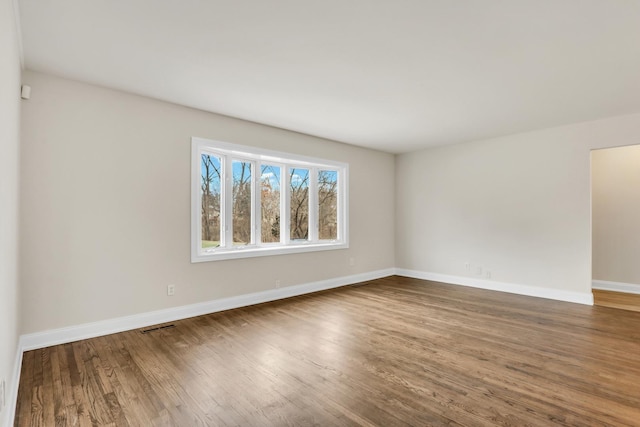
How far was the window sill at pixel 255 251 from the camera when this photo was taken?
385 cm

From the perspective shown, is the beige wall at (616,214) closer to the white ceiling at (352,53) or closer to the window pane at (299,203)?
the white ceiling at (352,53)

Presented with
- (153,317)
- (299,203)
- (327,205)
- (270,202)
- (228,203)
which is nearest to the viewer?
(153,317)


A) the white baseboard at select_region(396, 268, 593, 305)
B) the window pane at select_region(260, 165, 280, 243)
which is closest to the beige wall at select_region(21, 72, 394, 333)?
the window pane at select_region(260, 165, 280, 243)

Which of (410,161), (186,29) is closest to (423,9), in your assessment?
(186,29)

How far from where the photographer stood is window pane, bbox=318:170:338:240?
17.8ft

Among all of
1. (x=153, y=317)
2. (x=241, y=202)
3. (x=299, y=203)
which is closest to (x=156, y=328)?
(x=153, y=317)

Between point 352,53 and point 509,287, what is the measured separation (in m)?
4.44

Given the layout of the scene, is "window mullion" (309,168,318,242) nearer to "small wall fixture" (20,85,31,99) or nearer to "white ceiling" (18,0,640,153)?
"white ceiling" (18,0,640,153)

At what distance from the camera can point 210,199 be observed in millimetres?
4039

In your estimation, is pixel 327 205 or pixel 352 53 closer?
pixel 352 53

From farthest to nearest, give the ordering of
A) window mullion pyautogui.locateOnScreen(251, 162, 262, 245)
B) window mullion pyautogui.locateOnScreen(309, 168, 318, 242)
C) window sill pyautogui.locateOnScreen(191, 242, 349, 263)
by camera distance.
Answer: window mullion pyautogui.locateOnScreen(309, 168, 318, 242)
window mullion pyautogui.locateOnScreen(251, 162, 262, 245)
window sill pyautogui.locateOnScreen(191, 242, 349, 263)

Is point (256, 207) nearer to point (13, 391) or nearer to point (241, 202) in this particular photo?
point (241, 202)

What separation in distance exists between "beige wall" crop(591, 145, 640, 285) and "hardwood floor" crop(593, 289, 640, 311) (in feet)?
1.14

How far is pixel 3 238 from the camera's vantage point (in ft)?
5.27
